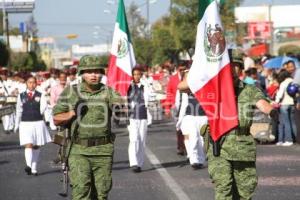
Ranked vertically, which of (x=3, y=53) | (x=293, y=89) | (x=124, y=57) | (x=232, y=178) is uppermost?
(x=3, y=53)

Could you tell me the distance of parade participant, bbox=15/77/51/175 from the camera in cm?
1505

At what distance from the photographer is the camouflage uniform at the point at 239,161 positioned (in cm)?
801

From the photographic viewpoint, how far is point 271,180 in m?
13.3

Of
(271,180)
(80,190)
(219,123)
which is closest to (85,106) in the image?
(80,190)

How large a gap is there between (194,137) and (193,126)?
9.9 inches

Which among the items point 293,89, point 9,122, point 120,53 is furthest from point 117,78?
point 9,122

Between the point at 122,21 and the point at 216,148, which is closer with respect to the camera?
the point at 216,148

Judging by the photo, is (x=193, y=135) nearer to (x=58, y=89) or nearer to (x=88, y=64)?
(x=88, y=64)

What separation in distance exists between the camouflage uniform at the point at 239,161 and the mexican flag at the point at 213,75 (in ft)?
0.33

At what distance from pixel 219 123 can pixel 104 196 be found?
1310 millimetres

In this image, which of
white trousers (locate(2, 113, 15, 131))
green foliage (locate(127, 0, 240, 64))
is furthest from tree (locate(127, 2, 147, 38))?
white trousers (locate(2, 113, 15, 131))

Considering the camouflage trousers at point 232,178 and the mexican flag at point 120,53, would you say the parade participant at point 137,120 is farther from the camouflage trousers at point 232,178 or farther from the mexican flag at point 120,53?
the camouflage trousers at point 232,178

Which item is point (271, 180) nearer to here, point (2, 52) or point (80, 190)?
point (80, 190)

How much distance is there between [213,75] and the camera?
8336mm
